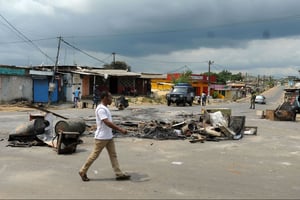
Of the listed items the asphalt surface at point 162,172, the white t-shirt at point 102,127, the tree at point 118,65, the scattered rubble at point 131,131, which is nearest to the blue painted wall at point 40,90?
the scattered rubble at point 131,131

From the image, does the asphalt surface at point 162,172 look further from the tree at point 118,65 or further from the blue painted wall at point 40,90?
the tree at point 118,65

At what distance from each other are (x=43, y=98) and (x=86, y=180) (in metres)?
30.0

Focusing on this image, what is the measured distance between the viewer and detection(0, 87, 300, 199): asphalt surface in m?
6.50

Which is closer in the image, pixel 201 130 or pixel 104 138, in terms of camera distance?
pixel 104 138

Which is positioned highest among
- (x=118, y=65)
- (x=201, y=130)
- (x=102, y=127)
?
(x=118, y=65)

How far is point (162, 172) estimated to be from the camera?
26.8 ft

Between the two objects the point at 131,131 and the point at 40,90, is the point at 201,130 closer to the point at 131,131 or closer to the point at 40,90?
the point at 131,131

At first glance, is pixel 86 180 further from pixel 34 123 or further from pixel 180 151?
pixel 34 123

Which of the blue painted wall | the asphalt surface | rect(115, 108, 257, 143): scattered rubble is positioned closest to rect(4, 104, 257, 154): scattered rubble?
rect(115, 108, 257, 143): scattered rubble

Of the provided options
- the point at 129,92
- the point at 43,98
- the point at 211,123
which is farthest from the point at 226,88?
the point at 211,123

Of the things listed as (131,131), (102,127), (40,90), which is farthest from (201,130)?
(40,90)

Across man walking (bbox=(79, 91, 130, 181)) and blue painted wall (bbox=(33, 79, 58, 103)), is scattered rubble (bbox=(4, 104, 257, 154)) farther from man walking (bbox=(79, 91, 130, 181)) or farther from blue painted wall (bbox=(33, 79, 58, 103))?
blue painted wall (bbox=(33, 79, 58, 103))

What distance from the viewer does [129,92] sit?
49.2 metres

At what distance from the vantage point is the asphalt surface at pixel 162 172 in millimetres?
6500
